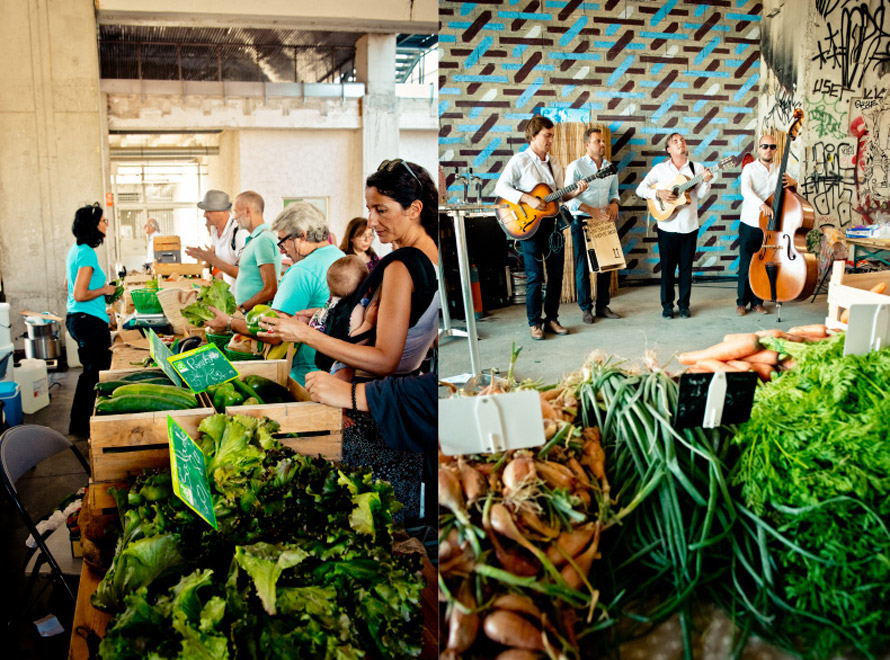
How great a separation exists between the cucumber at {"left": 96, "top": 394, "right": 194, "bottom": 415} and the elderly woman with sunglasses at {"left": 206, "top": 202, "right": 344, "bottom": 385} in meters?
0.72

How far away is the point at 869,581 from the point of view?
1.18 m

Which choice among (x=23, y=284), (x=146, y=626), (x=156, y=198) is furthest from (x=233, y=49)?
(x=146, y=626)

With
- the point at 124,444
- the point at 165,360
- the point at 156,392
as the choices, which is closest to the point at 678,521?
the point at 124,444

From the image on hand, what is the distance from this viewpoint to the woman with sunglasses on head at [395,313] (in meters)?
1.65

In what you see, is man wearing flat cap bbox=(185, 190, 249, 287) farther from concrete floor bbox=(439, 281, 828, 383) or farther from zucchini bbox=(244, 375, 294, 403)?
concrete floor bbox=(439, 281, 828, 383)

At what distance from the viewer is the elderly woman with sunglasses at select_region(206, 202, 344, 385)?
303 cm

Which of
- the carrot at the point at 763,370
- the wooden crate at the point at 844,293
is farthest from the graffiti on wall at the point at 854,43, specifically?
the carrot at the point at 763,370

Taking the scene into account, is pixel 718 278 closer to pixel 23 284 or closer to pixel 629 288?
pixel 629 288

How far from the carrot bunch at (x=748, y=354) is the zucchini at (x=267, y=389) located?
5.10 feet

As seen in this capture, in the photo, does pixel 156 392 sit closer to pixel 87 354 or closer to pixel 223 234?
pixel 223 234

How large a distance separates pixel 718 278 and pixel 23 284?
711 centimetres

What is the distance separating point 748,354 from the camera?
1.29 m

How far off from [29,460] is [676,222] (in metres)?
2.35

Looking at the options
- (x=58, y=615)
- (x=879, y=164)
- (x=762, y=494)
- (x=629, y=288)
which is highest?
(x=879, y=164)
